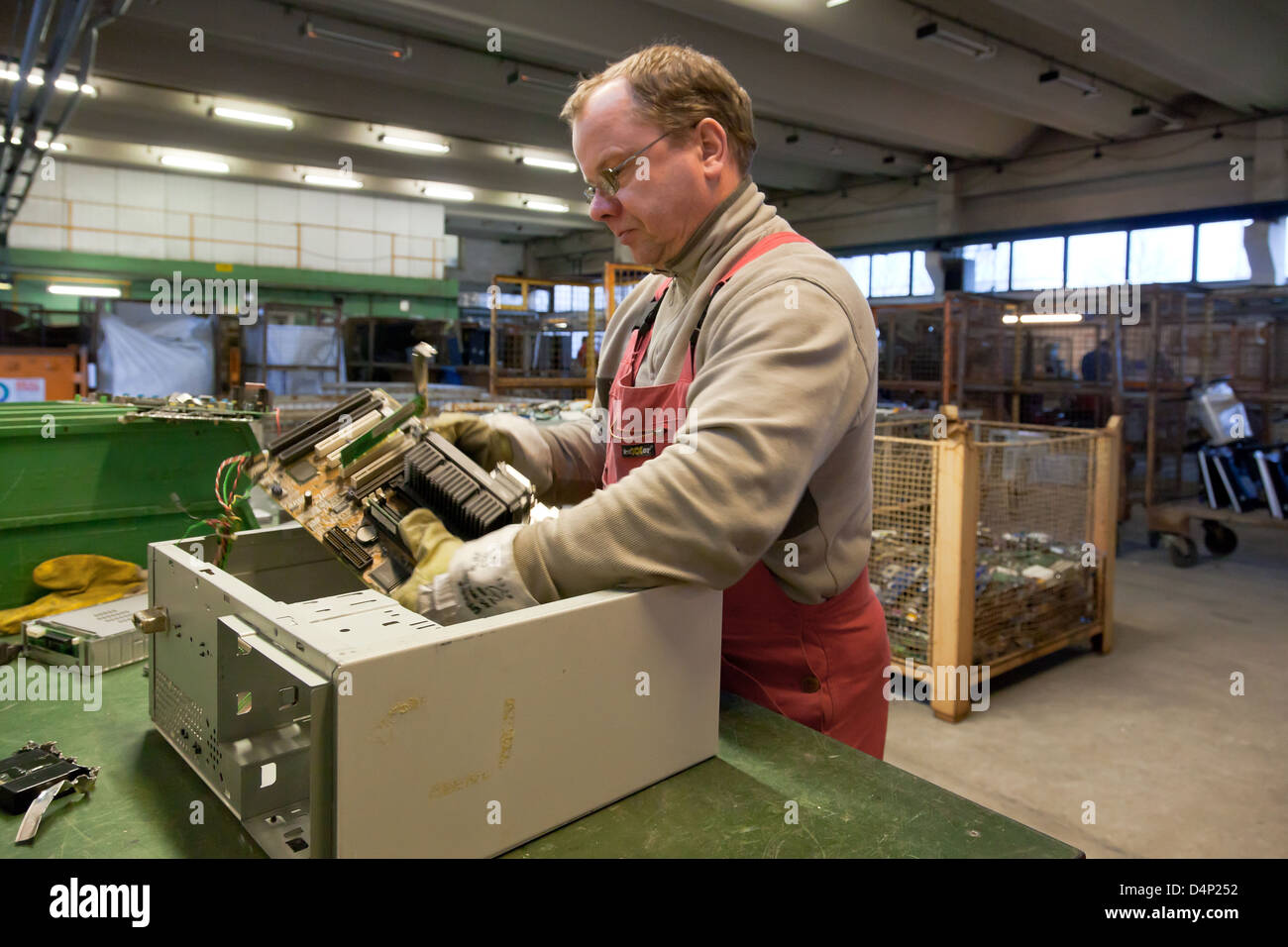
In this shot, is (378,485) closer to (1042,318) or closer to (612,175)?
(612,175)

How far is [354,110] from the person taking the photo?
9.48 meters

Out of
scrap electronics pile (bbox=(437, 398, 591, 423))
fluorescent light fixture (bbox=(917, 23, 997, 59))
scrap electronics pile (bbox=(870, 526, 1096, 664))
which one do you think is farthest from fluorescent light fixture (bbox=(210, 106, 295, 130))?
scrap electronics pile (bbox=(870, 526, 1096, 664))

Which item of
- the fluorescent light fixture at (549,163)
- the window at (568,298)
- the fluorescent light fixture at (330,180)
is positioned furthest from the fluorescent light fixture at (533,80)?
the window at (568,298)

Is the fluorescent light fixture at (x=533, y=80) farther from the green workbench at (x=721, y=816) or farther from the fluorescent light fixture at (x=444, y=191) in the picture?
the green workbench at (x=721, y=816)

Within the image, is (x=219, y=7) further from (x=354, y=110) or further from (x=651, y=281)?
(x=651, y=281)

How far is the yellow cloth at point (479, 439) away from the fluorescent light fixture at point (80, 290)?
44.0 ft

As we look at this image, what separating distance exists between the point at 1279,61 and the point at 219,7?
952 centimetres

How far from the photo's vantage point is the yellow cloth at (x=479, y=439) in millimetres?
1548

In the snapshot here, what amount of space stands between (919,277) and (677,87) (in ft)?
41.4

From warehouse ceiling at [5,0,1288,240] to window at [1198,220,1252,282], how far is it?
4.06ft

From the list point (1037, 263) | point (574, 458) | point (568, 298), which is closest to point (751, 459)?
point (574, 458)

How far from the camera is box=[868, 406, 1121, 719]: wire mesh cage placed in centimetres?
364

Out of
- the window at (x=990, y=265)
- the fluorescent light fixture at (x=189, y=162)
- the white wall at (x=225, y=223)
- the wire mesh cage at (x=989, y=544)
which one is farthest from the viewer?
the white wall at (x=225, y=223)

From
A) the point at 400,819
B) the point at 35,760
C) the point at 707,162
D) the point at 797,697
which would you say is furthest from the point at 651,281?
the point at 35,760
